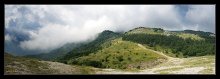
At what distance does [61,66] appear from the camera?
244 ft
